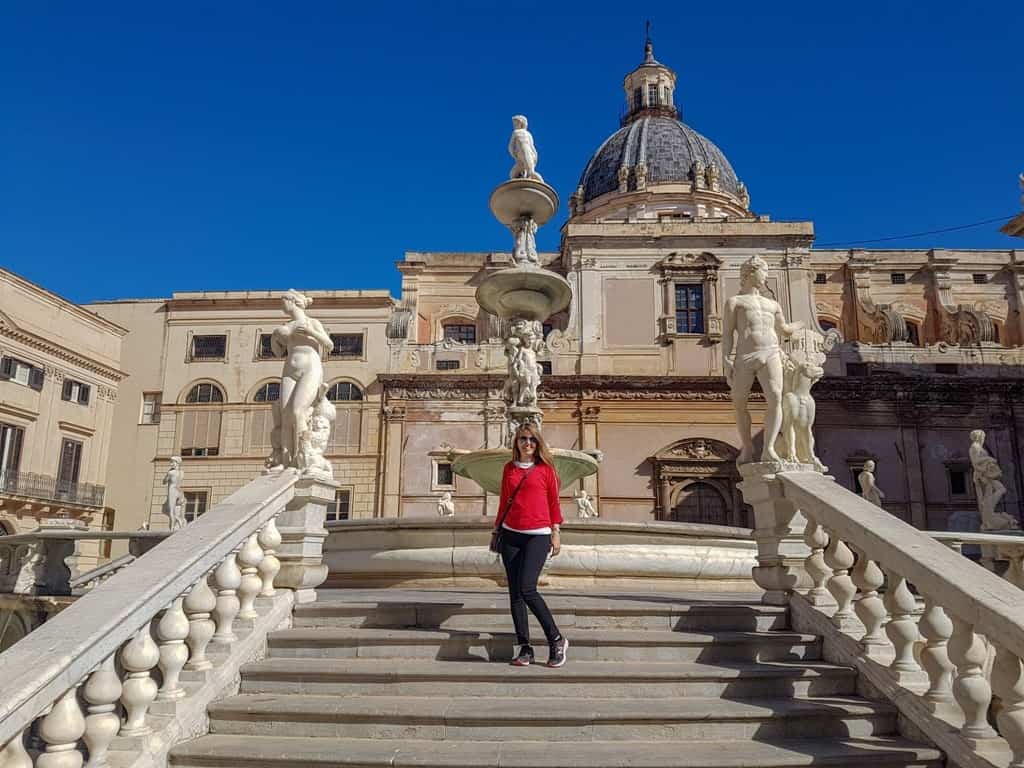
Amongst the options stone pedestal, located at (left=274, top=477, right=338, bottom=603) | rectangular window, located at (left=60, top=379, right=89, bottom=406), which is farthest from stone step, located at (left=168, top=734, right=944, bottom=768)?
rectangular window, located at (left=60, top=379, right=89, bottom=406)

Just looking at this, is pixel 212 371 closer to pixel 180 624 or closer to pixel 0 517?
pixel 0 517

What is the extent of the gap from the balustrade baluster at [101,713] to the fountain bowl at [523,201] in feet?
33.0

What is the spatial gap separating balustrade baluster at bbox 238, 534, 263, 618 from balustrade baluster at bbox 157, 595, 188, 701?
0.76 meters

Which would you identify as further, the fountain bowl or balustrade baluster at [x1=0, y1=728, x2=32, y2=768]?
the fountain bowl

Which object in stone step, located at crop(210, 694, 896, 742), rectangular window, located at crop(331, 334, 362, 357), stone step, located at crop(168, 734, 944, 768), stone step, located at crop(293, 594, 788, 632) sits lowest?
stone step, located at crop(168, 734, 944, 768)

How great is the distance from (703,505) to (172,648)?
24.5 meters

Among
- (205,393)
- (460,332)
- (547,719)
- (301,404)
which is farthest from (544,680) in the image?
(460,332)

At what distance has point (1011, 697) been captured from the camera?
3.58m

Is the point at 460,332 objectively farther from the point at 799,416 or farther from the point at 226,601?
the point at 226,601

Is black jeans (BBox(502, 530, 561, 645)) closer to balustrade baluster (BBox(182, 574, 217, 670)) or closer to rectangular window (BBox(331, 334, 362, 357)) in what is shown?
balustrade baluster (BBox(182, 574, 217, 670))

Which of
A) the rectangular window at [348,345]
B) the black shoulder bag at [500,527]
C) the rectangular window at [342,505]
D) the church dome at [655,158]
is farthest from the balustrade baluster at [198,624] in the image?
the church dome at [655,158]

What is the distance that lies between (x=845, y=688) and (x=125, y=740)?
3.87 meters

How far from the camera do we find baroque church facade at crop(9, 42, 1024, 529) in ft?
89.4

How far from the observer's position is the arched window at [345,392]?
2988 centimetres
